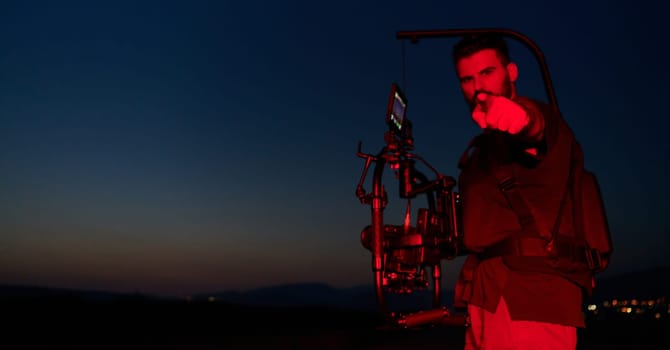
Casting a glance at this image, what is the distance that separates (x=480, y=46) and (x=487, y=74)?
131 mm

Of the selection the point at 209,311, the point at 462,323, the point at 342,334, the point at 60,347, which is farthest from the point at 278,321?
the point at 462,323

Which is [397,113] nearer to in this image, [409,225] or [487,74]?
[409,225]

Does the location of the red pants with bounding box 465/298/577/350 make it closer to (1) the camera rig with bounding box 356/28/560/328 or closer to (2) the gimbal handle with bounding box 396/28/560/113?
(1) the camera rig with bounding box 356/28/560/328

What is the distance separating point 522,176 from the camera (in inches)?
76.4

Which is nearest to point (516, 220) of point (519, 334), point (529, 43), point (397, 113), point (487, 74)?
point (519, 334)

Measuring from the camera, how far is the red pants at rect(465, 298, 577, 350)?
191cm

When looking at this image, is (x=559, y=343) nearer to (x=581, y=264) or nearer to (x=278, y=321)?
(x=581, y=264)

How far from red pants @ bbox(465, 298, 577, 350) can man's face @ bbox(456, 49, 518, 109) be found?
846 mm

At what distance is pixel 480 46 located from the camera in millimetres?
2164

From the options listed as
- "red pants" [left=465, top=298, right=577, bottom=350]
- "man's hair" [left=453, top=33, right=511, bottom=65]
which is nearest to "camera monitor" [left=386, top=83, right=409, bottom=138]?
"man's hair" [left=453, top=33, right=511, bottom=65]

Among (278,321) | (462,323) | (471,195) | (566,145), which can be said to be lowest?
(278,321)

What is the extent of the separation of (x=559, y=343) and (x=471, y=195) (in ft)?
2.12

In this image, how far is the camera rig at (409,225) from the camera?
260cm

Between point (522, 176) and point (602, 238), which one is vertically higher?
point (522, 176)
